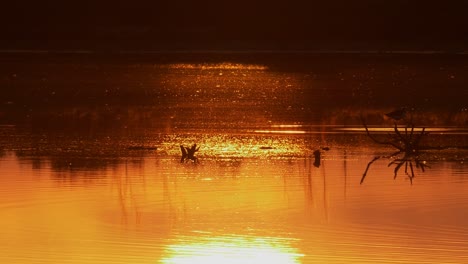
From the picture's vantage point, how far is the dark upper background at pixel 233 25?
141ft

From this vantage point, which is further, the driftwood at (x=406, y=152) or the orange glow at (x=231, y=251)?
the driftwood at (x=406, y=152)

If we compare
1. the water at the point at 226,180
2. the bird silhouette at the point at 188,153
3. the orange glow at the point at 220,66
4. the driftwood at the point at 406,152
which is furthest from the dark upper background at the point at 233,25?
the bird silhouette at the point at 188,153

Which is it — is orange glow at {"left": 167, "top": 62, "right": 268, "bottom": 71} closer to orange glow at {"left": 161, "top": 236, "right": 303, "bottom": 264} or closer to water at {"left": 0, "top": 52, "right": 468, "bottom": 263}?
water at {"left": 0, "top": 52, "right": 468, "bottom": 263}

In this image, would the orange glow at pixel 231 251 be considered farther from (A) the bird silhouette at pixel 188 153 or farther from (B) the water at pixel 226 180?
(A) the bird silhouette at pixel 188 153

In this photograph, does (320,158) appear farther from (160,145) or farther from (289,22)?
(289,22)

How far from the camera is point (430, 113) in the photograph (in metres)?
19.3

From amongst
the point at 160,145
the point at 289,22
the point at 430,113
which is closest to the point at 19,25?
the point at 289,22

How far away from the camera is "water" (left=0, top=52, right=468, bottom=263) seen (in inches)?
374

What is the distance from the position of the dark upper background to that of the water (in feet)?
62.6

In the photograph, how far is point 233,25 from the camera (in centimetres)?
4400

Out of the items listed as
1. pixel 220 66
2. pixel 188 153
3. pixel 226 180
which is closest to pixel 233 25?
pixel 220 66

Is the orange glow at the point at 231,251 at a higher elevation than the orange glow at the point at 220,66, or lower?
lower

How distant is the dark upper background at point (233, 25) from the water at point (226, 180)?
751 inches

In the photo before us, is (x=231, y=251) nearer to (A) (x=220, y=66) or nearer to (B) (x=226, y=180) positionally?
(B) (x=226, y=180)
